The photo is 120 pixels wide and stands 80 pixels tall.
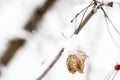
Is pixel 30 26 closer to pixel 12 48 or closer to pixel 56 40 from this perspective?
pixel 12 48

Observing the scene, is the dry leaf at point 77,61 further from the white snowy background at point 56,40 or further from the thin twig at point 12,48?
the thin twig at point 12,48

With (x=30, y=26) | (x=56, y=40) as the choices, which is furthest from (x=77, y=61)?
(x=30, y=26)

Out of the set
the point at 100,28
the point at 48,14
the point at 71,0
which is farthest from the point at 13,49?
the point at 100,28

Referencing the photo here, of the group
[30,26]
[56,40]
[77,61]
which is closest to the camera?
[77,61]

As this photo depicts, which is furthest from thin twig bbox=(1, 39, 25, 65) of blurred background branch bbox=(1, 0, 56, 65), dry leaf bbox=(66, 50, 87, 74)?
dry leaf bbox=(66, 50, 87, 74)

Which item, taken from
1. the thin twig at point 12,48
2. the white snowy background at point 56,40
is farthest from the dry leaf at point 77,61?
the thin twig at point 12,48

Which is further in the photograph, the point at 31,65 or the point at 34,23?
the point at 34,23

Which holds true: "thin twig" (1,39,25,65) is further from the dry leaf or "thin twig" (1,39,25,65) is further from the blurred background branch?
the dry leaf

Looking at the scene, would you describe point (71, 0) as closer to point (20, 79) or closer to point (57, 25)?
→ point (57, 25)
